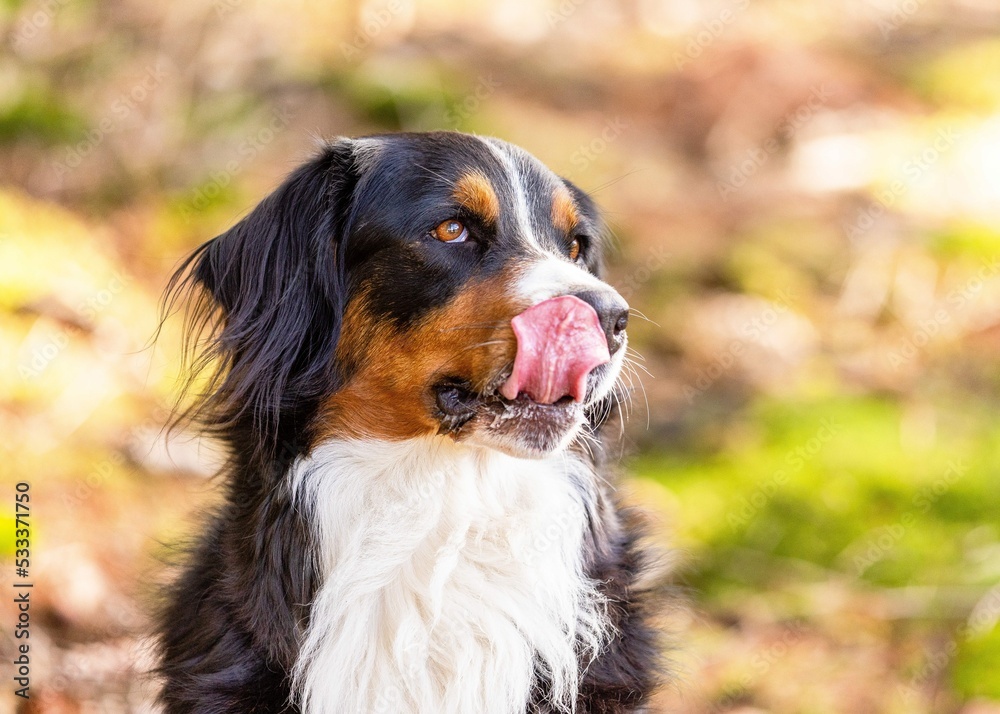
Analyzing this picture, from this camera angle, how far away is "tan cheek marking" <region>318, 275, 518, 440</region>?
2953 millimetres

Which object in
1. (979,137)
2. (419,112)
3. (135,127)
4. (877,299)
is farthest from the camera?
(979,137)

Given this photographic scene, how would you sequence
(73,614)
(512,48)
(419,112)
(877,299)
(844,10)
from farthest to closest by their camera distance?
1. (844,10)
2. (512,48)
3. (419,112)
4. (877,299)
5. (73,614)

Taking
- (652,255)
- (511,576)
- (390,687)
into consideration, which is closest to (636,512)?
(511,576)

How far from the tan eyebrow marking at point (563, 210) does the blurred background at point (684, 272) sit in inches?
37.6

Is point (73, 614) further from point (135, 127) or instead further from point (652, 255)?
point (652, 255)

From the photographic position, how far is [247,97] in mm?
8945

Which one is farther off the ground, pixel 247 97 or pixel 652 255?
pixel 247 97

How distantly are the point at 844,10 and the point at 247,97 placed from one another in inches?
341
